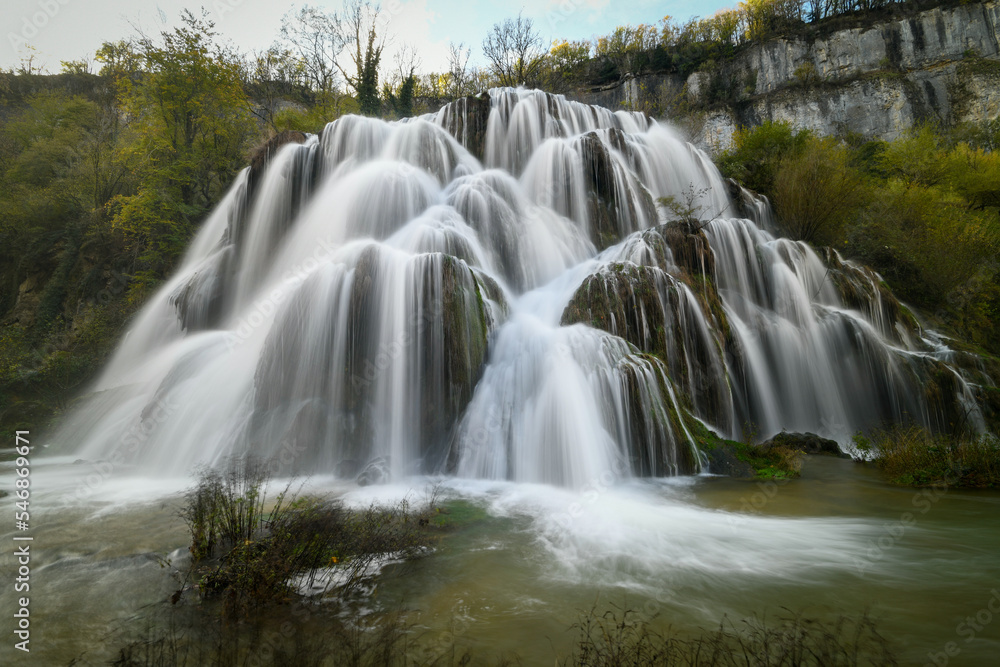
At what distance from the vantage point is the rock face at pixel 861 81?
28.6m

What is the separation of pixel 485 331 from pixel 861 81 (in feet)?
121

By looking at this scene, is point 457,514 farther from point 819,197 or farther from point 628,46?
point 628,46

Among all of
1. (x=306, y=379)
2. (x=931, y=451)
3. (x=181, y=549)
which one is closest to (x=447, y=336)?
(x=306, y=379)

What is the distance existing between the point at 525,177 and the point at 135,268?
16.3 meters

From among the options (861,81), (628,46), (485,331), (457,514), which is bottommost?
(457,514)

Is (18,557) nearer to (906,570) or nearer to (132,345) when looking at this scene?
(906,570)

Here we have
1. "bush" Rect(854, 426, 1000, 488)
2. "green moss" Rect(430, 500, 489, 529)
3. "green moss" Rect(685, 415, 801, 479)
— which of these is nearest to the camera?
"green moss" Rect(430, 500, 489, 529)

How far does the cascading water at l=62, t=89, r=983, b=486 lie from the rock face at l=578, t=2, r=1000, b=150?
21.0m

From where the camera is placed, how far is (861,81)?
98.2ft

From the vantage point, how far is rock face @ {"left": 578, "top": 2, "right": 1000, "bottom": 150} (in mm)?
28625

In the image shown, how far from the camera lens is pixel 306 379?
27.3 feet

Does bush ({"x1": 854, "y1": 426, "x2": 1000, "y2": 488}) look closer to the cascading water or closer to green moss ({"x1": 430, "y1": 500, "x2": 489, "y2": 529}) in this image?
the cascading water

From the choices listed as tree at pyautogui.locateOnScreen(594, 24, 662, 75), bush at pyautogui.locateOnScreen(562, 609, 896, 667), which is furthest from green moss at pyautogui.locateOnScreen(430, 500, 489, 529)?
tree at pyautogui.locateOnScreen(594, 24, 662, 75)

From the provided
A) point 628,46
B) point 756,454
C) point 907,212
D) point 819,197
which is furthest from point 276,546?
point 628,46
